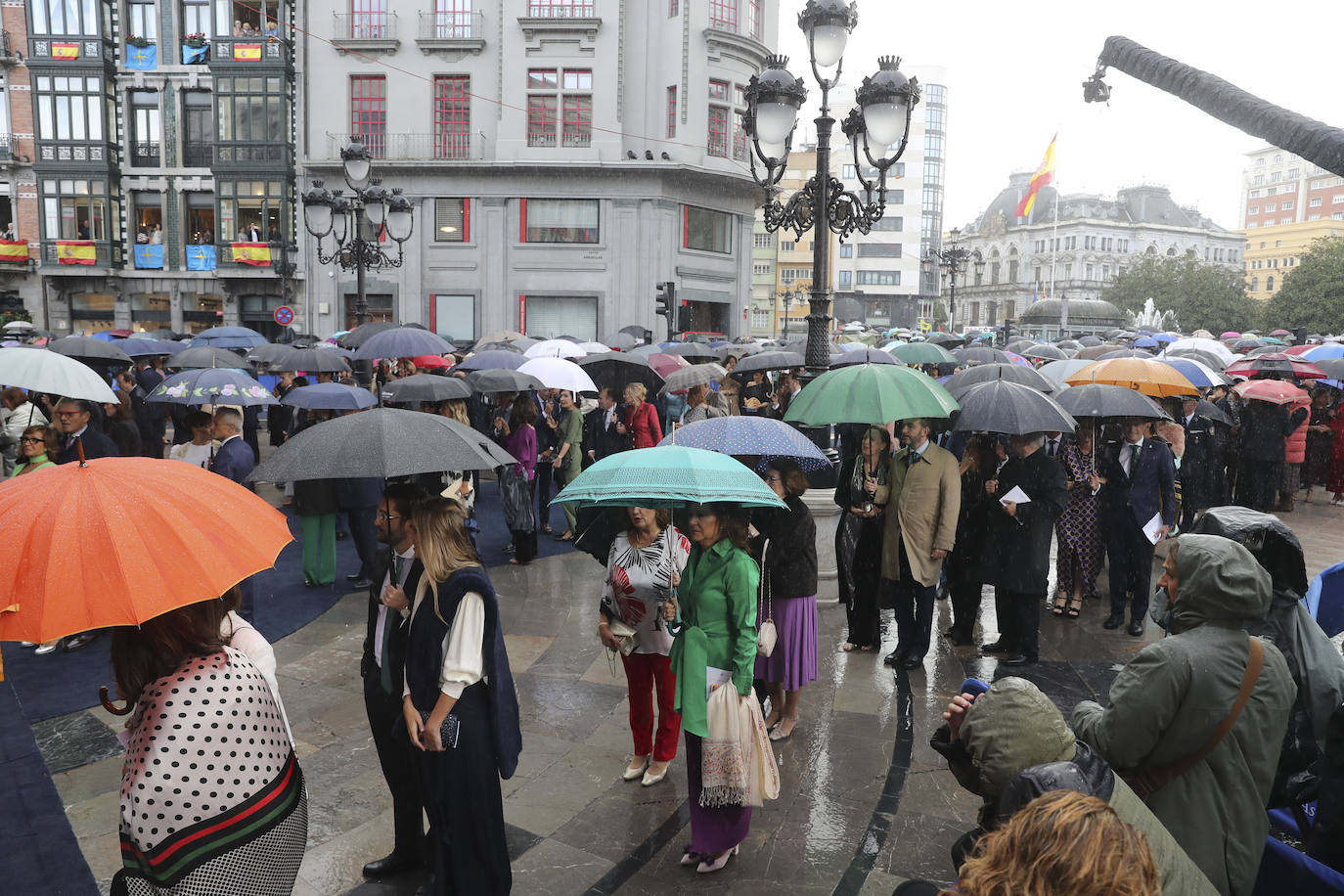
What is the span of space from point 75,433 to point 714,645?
6075 mm

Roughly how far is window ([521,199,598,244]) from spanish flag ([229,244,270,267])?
10.6 metres

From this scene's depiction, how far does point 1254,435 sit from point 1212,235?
118 m

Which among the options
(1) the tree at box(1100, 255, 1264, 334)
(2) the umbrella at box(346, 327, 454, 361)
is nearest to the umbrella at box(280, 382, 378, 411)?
(2) the umbrella at box(346, 327, 454, 361)

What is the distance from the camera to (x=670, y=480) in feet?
12.5

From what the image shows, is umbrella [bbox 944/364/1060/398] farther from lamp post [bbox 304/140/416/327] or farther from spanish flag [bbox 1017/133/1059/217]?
spanish flag [bbox 1017/133/1059/217]

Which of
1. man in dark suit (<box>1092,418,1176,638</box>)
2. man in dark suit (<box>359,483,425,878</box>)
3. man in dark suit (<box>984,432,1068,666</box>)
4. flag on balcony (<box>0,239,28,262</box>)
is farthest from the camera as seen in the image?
flag on balcony (<box>0,239,28,262</box>)

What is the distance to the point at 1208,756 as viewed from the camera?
2.90 metres

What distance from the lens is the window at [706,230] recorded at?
33.3 metres

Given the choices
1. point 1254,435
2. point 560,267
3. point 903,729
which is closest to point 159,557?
point 903,729

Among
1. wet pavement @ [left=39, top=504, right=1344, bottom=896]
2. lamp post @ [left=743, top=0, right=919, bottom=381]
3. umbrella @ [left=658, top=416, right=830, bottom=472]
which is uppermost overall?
lamp post @ [left=743, top=0, right=919, bottom=381]

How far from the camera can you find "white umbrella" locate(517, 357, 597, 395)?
9.86m

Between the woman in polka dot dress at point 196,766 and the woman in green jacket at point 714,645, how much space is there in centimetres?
188

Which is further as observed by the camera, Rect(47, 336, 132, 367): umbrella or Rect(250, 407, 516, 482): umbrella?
Rect(47, 336, 132, 367): umbrella

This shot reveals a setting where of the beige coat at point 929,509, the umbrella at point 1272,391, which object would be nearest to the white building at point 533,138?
the umbrella at point 1272,391
